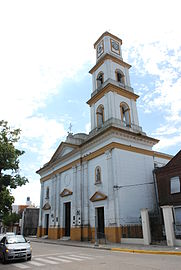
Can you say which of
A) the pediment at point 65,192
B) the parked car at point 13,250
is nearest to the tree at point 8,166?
the parked car at point 13,250

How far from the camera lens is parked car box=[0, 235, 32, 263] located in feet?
35.9

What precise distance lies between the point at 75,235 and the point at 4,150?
13596 millimetres

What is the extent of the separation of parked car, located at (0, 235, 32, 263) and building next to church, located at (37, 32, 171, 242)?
9.26 meters

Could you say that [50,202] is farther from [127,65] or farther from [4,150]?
[127,65]

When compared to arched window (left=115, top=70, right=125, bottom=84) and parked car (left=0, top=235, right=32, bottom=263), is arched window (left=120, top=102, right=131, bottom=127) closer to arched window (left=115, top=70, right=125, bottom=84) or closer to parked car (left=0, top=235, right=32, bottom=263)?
arched window (left=115, top=70, right=125, bottom=84)

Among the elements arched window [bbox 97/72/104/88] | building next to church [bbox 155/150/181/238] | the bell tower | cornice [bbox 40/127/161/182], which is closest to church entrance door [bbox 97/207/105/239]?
cornice [bbox 40/127/161/182]

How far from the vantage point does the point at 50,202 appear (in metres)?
31.8

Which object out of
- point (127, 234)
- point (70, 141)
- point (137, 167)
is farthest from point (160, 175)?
point (70, 141)

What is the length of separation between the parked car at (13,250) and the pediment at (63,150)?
15828mm

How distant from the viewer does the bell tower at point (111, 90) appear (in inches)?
979

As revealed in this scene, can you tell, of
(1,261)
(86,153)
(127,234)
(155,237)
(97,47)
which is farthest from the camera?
(97,47)

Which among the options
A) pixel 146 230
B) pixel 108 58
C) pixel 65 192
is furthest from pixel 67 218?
pixel 108 58

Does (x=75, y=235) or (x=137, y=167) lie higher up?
(x=137, y=167)

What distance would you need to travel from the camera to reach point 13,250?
11.0 m
